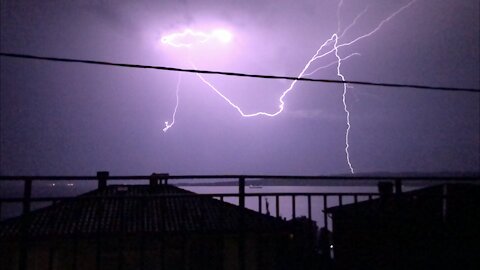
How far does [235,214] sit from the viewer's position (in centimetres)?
1642

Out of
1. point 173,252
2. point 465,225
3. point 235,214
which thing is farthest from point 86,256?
point 465,225

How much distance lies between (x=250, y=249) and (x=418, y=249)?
1100 cm

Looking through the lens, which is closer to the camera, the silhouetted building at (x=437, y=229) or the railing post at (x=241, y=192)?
the railing post at (x=241, y=192)

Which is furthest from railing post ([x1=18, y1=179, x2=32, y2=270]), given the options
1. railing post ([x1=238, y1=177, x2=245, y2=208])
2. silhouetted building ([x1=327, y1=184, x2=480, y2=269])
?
silhouetted building ([x1=327, y1=184, x2=480, y2=269])

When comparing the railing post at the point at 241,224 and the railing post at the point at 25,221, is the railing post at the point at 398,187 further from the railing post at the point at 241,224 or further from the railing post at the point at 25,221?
the railing post at the point at 25,221

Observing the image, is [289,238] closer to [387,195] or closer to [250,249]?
[387,195]

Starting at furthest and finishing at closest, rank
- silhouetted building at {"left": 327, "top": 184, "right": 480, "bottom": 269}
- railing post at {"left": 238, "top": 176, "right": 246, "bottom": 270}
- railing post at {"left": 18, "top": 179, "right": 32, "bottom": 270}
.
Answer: silhouetted building at {"left": 327, "top": 184, "right": 480, "bottom": 269} < railing post at {"left": 238, "top": 176, "right": 246, "bottom": 270} < railing post at {"left": 18, "top": 179, "right": 32, "bottom": 270}

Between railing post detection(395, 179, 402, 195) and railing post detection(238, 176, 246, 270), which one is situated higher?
railing post detection(395, 179, 402, 195)

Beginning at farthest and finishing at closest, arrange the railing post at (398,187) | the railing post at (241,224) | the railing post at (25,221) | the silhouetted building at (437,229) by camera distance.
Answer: the silhouetted building at (437,229) → the railing post at (398,187) → the railing post at (241,224) → the railing post at (25,221)

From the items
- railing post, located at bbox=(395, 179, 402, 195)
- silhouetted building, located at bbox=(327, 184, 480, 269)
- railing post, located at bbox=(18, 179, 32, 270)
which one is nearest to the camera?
railing post, located at bbox=(18, 179, 32, 270)

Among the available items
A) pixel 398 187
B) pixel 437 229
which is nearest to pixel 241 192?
pixel 398 187

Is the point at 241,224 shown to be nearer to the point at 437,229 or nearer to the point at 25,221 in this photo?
the point at 25,221

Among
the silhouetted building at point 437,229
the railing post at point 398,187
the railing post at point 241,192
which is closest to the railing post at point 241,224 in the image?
the railing post at point 241,192

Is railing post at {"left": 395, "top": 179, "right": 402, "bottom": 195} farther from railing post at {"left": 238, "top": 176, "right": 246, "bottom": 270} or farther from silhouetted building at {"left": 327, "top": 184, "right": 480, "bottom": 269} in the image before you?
railing post at {"left": 238, "top": 176, "right": 246, "bottom": 270}
